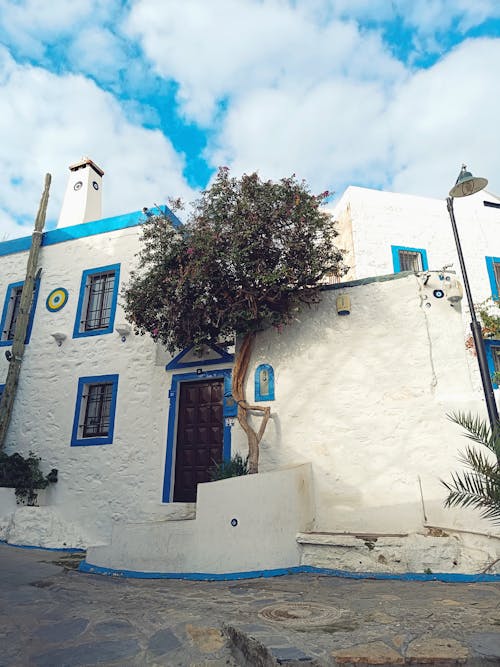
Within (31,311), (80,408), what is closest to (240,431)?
(80,408)

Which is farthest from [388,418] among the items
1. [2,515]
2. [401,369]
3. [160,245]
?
[2,515]

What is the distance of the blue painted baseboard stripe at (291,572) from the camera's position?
5719 mm

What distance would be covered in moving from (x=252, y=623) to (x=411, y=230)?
11.4 m

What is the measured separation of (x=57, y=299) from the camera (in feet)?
37.3

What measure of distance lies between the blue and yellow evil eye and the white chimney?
291 cm

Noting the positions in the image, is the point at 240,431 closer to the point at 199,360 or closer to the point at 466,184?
the point at 199,360

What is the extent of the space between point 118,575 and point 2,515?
357 cm

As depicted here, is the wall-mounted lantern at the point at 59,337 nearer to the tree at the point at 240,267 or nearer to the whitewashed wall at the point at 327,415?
the whitewashed wall at the point at 327,415

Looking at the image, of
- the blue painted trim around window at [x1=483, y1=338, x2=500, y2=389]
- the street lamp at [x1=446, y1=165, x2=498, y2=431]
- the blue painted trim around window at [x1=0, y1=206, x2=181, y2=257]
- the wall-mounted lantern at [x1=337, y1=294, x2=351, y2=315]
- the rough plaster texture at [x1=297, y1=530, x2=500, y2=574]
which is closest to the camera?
the rough plaster texture at [x1=297, y1=530, x2=500, y2=574]

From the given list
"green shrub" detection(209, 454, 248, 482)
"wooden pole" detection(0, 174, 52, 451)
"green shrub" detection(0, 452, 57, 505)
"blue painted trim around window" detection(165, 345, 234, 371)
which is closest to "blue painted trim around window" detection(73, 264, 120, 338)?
"wooden pole" detection(0, 174, 52, 451)

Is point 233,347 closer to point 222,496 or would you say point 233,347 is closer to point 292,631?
point 222,496

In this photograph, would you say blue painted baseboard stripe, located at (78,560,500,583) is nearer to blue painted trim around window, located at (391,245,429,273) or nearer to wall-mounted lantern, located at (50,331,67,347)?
wall-mounted lantern, located at (50,331,67,347)

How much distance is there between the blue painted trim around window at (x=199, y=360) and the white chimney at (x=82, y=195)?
6220 millimetres

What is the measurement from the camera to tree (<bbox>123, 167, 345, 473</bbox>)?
7855mm
